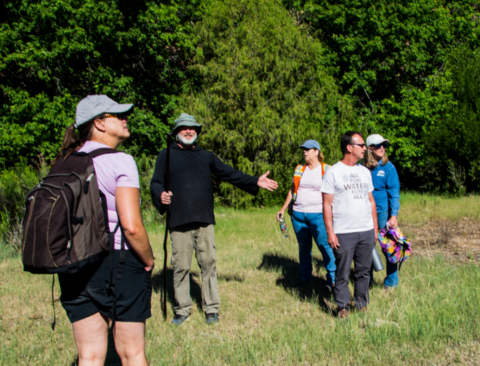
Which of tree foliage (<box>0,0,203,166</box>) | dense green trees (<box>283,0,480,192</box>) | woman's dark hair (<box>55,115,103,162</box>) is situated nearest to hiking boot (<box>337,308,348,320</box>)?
woman's dark hair (<box>55,115,103,162</box>)

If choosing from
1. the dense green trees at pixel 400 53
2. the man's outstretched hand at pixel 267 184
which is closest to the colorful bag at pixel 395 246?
the man's outstretched hand at pixel 267 184

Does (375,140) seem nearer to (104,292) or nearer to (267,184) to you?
(267,184)

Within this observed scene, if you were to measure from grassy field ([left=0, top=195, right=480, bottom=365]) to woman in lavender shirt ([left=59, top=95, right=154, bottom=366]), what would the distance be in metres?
1.40

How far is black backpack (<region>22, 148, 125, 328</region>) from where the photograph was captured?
6.97ft

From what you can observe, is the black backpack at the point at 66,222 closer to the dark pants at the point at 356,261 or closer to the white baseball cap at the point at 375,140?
the dark pants at the point at 356,261

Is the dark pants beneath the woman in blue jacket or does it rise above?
beneath

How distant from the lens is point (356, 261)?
14.1 ft

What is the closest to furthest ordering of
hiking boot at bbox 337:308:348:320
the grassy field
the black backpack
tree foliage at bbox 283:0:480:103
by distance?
the black backpack
the grassy field
hiking boot at bbox 337:308:348:320
tree foliage at bbox 283:0:480:103

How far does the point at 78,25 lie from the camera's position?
16594 mm

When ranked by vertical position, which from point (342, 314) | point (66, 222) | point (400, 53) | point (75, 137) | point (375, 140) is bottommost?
point (342, 314)

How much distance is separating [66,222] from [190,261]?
2653 mm

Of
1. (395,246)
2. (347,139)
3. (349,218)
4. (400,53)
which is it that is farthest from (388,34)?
(349,218)

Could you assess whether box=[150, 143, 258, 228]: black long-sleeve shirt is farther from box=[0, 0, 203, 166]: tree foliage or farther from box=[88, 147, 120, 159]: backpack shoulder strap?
box=[0, 0, 203, 166]: tree foliage

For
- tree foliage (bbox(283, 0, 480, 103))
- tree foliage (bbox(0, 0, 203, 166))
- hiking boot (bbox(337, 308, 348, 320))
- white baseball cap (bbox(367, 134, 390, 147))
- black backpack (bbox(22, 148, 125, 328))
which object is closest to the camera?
black backpack (bbox(22, 148, 125, 328))
